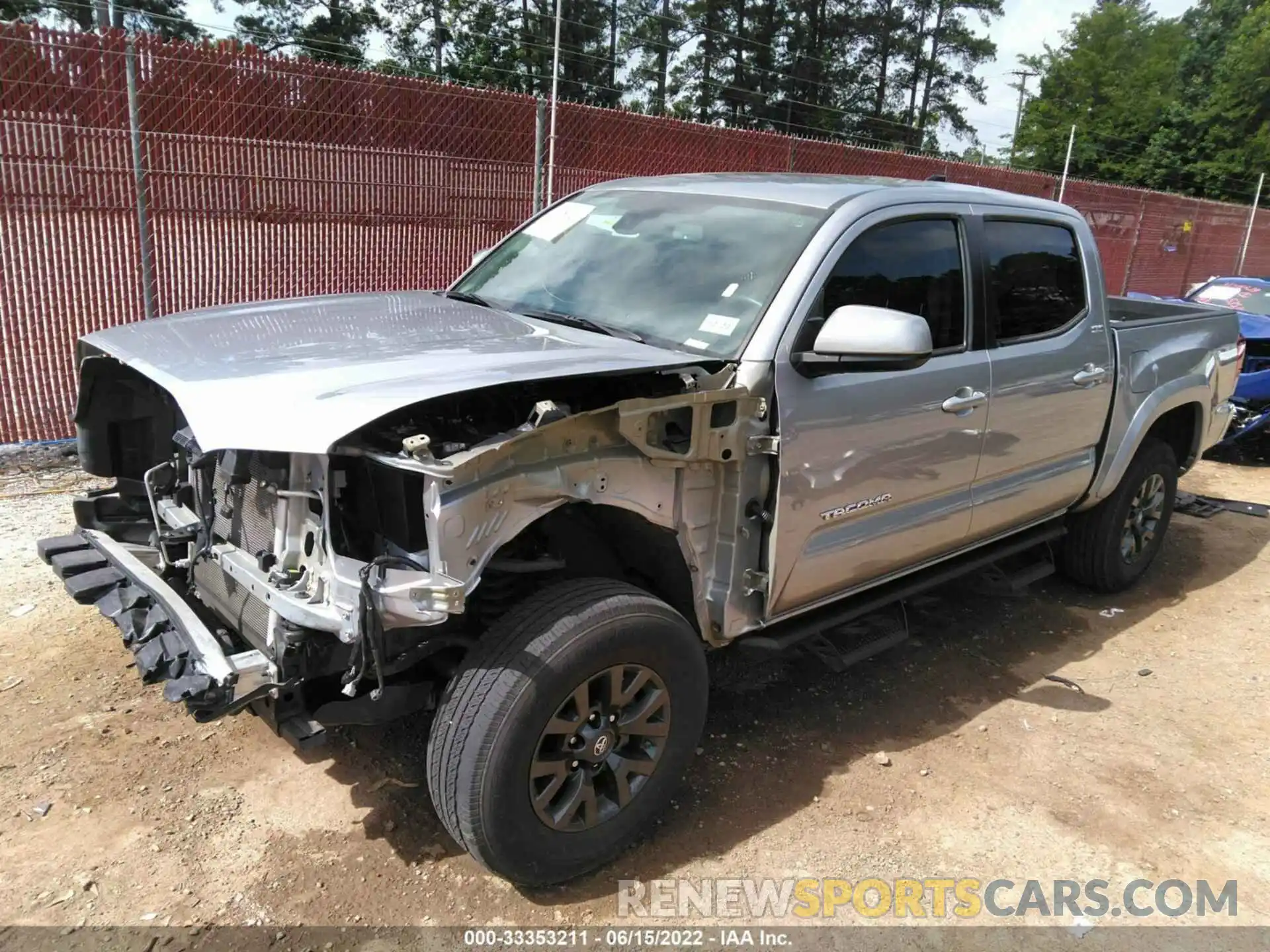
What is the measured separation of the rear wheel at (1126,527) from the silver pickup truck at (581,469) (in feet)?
3.22

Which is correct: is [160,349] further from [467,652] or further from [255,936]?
[255,936]

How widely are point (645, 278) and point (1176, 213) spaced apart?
18.0 metres

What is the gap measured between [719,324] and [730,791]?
1.60 meters

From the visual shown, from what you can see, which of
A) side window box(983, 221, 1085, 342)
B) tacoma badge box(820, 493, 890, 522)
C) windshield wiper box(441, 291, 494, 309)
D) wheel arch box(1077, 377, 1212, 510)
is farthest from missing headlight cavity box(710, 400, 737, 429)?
wheel arch box(1077, 377, 1212, 510)

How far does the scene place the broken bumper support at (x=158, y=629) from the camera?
7.55 ft

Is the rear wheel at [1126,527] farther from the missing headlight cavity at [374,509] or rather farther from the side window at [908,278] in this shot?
the missing headlight cavity at [374,509]

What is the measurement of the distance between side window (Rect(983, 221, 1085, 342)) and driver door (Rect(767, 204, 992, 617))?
22 cm

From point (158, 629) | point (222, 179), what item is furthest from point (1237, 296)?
point (158, 629)

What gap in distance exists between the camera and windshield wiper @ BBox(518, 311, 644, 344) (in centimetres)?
312

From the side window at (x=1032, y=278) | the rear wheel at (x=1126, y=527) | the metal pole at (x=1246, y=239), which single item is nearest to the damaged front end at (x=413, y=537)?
the side window at (x=1032, y=278)

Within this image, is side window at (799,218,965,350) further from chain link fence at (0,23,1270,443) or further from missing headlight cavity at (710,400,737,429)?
chain link fence at (0,23,1270,443)

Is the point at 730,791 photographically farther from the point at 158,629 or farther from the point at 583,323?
the point at 158,629

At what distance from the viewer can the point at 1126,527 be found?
16.8ft

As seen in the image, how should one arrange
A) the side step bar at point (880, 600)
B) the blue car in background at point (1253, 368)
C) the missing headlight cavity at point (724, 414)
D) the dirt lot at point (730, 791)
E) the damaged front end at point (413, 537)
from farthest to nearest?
the blue car in background at point (1253, 368), the side step bar at point (880, 600), the missing headlight cavity at point (724, 414), the dirt lot at point (730, 791), the damaged front end at point (413, 537)
